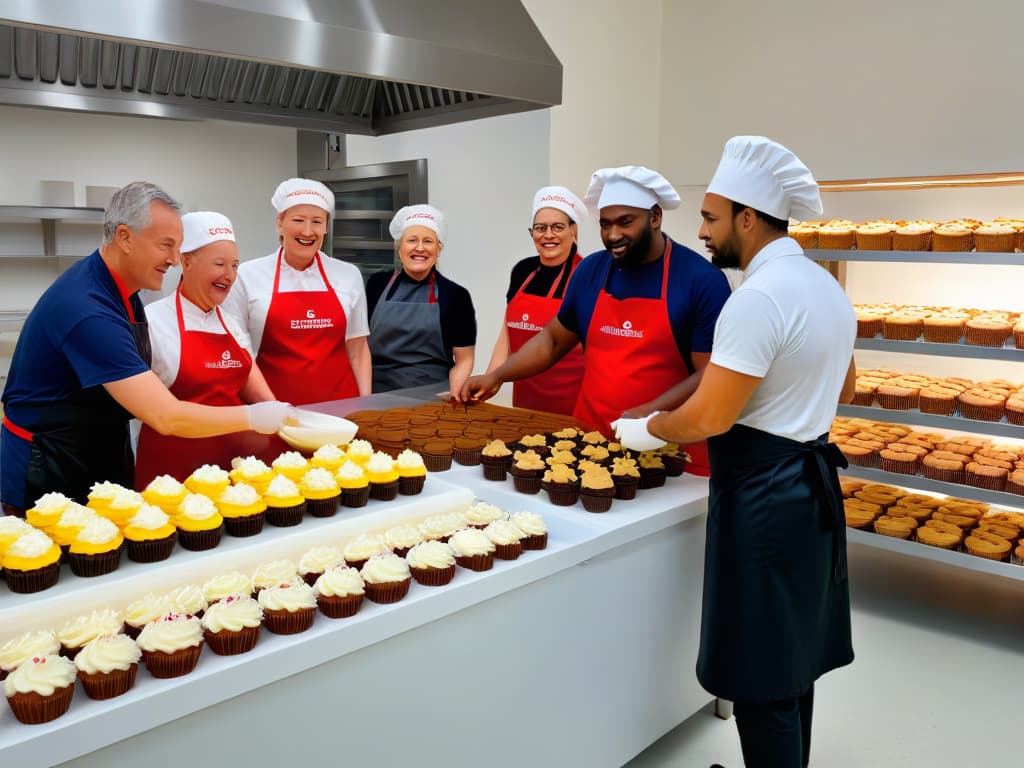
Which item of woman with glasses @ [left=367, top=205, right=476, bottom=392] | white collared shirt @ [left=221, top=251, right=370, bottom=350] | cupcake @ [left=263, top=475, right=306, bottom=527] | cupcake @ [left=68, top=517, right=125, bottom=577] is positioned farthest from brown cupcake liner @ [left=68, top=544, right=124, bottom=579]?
woman with glasses @ [left=367, top=205, right=476, bottom=392]

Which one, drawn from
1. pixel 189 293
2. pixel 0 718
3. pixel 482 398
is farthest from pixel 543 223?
pixel 0 718

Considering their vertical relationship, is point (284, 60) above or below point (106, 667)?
above

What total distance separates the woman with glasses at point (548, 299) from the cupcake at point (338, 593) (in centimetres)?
208

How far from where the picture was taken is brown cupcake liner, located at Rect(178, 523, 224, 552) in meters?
1.73

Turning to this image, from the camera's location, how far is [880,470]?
4.03 metres

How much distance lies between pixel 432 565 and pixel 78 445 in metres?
1.15

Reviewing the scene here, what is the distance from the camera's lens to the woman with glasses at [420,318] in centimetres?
373

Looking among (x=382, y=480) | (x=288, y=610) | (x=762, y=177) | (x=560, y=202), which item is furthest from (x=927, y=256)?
(x=288, y=610)

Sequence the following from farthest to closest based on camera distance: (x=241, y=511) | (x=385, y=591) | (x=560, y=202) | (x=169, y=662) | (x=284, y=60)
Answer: (x=560, y=202), (x=284, y=60), (x=241, y=511), (x=385, y=591), (x=169, y=662)

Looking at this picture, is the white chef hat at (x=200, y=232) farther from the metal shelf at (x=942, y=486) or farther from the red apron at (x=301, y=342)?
the metal shelf at (x=942, y=486)

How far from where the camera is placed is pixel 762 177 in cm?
206

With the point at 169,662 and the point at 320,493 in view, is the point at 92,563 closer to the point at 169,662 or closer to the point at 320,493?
the point at 169,662

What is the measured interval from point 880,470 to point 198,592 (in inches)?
136

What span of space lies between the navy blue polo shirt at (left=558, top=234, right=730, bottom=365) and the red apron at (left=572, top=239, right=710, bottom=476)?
0.02 meters
